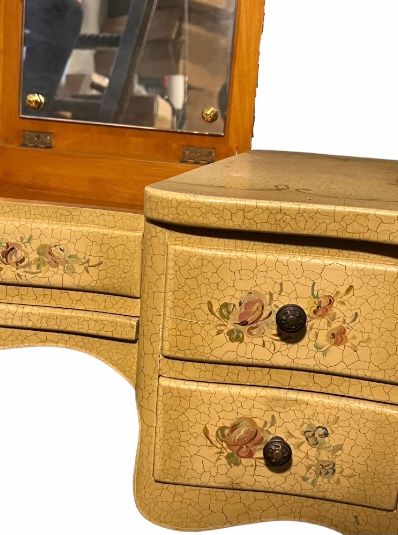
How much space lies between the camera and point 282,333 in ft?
2.89

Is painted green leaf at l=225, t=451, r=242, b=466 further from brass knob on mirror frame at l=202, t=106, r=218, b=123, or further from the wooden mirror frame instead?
brass knob on mirror frame at l=202, t=106, r=218, b=123

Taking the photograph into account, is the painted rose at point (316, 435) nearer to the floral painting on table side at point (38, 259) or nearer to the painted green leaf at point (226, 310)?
the painted green leaf at point (226, 310)

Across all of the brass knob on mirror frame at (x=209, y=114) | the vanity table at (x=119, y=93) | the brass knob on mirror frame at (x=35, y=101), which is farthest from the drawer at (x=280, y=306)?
the brass knob on mirror frame at (x=35, y=101)

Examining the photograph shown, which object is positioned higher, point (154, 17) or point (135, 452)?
point (154, 17)

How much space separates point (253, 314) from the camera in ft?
2.89

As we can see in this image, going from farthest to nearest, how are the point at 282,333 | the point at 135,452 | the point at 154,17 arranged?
the point at 154,17, the point at 135,452, the point at 282,333

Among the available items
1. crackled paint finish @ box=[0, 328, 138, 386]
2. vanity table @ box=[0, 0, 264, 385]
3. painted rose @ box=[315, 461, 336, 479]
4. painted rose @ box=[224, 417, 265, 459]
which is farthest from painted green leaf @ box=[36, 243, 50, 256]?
painted rose @ box=[315, 461, 336, 479]

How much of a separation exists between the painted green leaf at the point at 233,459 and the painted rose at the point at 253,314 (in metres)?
0.16

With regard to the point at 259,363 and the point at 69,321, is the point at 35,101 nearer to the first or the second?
the point at 69,321

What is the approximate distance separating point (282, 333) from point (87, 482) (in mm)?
370

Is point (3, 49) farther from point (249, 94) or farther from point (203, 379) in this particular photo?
point (203, 379)

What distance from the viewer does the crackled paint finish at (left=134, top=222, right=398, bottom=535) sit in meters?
0.90

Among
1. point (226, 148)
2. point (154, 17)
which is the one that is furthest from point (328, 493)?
point (154, 17)

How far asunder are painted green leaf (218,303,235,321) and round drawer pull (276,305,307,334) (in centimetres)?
6
